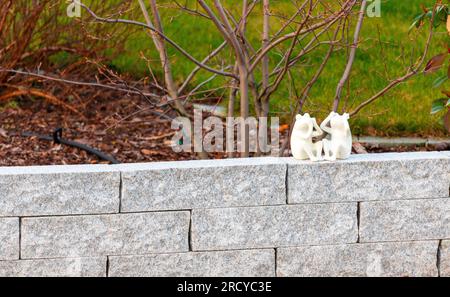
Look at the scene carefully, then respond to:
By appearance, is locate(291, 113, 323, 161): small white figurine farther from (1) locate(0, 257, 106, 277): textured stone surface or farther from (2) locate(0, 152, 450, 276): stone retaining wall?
(1) locate(0, 257, 106, 277): textured stone surface

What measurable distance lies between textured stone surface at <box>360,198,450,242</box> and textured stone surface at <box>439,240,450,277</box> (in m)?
0.05

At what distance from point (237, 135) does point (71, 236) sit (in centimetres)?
132

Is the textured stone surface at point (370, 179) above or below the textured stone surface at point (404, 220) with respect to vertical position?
above

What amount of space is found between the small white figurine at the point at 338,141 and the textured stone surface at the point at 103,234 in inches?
23.4

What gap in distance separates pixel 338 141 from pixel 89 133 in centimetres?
183

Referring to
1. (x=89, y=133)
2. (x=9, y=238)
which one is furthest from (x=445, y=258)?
(x=89, y=133)

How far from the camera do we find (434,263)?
3789 millimetres

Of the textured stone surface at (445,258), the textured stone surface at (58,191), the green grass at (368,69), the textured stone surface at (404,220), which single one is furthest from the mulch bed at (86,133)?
the textured stone surface at (445,258)

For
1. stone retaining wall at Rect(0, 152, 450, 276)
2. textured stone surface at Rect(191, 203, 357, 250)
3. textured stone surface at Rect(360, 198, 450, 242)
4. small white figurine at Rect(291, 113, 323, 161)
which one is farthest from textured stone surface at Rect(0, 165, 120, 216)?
textured stone surface at Rect(360, 198, 450, 242)

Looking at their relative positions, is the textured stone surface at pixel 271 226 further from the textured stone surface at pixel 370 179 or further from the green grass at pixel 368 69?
the green grass at pixel 368 69

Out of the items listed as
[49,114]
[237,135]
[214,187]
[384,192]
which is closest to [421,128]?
[237,135]

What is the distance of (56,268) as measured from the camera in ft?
11.7

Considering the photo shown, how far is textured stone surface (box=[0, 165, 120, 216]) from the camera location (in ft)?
11.4

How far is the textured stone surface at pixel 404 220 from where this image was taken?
3672mm
